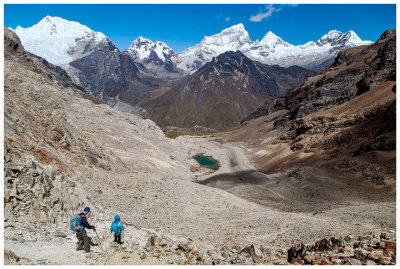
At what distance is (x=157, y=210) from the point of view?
74.8 ft

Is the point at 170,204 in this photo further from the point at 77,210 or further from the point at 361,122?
the point at 361,122

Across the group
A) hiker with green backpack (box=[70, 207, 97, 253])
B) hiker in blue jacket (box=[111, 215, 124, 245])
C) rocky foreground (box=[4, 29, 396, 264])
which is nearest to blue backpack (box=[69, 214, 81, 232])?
hiker with green backpack (box=[70, 207, 97, 253])

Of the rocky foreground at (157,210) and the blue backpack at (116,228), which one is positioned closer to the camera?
the rocky foreground at (157,210)

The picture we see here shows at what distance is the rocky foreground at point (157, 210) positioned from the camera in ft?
38.7

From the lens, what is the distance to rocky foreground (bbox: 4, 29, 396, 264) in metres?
11.8

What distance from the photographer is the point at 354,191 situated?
3509 cm

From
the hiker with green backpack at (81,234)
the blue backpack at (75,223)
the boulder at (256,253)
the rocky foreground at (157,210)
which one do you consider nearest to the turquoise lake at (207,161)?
the rocky foreground at (157,210)

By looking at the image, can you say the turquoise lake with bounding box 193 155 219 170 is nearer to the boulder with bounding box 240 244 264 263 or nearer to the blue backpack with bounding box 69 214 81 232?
the boulder with bounding box 240 244 264 263

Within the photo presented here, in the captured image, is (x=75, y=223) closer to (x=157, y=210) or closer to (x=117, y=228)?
(x=117, y=228)

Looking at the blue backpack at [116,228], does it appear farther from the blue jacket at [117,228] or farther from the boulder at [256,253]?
the boulder at [256,253]

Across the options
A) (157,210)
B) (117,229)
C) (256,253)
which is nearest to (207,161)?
(157,210)

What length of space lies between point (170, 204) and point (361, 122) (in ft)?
159

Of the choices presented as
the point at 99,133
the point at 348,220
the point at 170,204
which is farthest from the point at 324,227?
the point at 99,133

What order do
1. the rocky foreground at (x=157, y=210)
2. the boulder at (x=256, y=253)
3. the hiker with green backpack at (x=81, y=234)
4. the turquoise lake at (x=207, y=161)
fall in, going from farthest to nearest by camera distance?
the turquoise lake at (x=207, y=161), the boulder at (x=256, y=253), the rocky foreground at (x=157, y=210), the hiker with green backpack at (x=81, y=234)
